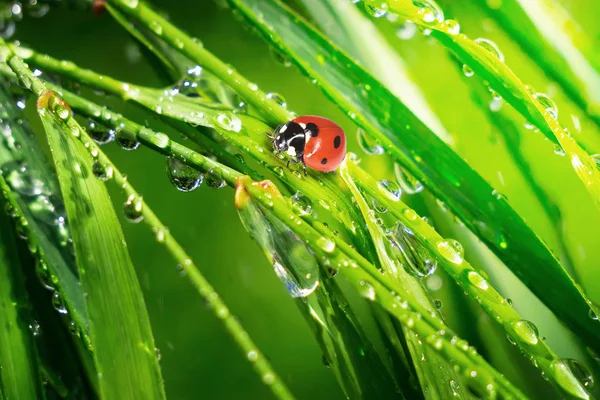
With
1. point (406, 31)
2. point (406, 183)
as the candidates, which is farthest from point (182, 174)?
point (406, 31)

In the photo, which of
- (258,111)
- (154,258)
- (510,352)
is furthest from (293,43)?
(510,352)

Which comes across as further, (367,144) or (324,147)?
(367,144)

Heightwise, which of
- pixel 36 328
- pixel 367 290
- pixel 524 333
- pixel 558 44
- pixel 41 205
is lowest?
pixel 524 333

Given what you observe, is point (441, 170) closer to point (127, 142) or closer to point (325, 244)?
point (325, 244)

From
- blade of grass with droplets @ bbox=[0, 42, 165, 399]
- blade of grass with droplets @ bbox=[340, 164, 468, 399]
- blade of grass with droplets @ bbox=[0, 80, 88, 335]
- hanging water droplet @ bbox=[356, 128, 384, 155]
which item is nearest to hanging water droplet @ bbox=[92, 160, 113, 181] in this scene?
blade of grass with droplets @ bbox=[0, 42, 165, 399]

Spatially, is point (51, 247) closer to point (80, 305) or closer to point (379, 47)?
point (80, 305)

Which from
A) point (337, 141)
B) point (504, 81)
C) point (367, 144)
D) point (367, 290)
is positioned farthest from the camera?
point (367, 144)
